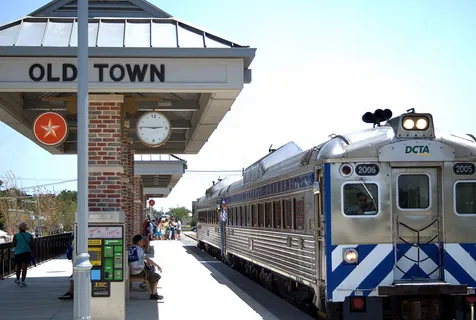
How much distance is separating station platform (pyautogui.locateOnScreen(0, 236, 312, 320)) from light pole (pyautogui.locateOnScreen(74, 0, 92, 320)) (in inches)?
159

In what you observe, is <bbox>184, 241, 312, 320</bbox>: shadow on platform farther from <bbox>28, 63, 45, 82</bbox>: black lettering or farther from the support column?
<bbox>28, 63, 45, 82</bbox>: black lettering

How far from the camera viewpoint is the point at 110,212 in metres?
11.6

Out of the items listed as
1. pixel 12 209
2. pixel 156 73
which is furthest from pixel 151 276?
pixel 12 209

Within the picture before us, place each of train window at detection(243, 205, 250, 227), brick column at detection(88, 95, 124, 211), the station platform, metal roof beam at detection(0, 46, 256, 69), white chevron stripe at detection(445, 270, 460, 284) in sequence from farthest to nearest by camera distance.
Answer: train window at detection(243, 205, 250, 227)
the station platform
brick column at detection(88, 95, 124, 211)
metal roof beam at detection(0, 46, 256, 69)
white chevron stripe at detection(445, 270, 460, 284)

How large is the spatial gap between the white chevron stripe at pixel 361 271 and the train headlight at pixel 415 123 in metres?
1.62

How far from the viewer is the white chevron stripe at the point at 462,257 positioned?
10023mm

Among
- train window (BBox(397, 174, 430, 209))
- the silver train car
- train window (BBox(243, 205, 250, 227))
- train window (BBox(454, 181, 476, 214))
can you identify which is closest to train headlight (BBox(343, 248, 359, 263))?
the silver train car

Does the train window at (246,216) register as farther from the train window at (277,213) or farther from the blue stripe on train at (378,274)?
the blue stripe on train at (378,274)

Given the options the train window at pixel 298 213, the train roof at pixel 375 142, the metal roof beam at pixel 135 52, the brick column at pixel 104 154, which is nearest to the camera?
the train roof at pixel 375 142

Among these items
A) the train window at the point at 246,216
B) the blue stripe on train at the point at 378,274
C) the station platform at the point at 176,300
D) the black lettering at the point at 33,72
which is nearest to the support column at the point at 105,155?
the black lettering at the point at 33,72

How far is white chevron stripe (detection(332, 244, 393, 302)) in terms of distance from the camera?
989 centimetres

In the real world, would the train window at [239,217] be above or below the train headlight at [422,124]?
below

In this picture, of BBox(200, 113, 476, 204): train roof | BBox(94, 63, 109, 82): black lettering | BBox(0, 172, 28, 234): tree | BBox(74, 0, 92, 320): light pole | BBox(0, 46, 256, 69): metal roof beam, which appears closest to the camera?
BBox(74, 0, 92, 320): light pole

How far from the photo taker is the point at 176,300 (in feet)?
48.1
